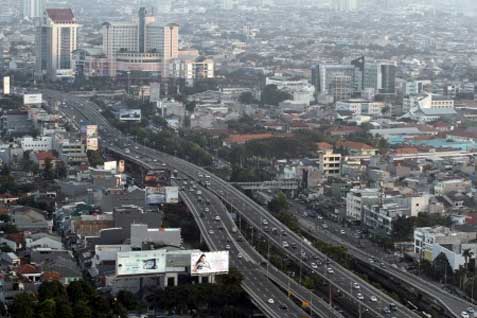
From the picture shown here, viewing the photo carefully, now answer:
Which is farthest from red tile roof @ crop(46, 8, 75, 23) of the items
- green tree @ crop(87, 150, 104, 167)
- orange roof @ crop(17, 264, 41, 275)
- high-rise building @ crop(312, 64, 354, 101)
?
orange roof @ crop(17, 264, 41, 275)

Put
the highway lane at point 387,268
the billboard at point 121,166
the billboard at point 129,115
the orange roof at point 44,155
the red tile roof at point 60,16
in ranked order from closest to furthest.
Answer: the highway lane at point 387,268, the billboard at point 121,166, the orange roof at point 44,155, the billboard at point 129,115, the red tile roof at point 60,16

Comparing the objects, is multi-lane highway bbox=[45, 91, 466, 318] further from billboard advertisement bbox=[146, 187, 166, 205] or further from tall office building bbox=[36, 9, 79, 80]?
tall office building bbox=[36, 9, 79, 80]

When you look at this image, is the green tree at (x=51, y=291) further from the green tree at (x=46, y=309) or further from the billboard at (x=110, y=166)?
the billboard at (x=110, y=166)

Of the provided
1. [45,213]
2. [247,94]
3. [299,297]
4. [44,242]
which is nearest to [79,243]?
[44,242]

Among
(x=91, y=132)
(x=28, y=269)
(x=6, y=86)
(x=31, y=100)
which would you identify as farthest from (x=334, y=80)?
(x=28, y=269)

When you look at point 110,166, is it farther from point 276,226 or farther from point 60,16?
point 60,16

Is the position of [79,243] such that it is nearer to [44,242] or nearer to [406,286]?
[44,242]

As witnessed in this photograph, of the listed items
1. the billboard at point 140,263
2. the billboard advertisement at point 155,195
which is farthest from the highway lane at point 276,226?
the billboard at point 140,263
